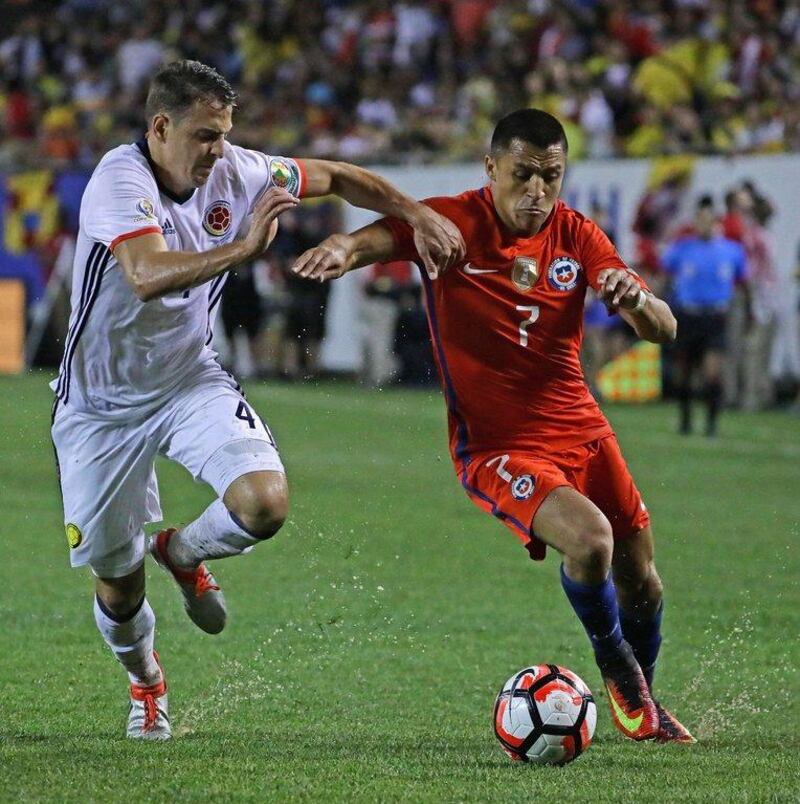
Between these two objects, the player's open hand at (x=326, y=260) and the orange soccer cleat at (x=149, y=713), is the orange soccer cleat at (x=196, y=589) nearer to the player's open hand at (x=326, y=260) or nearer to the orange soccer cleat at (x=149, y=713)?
the orange soccer cleat at (x=149, y=713)

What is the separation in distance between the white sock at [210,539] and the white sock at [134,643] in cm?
27

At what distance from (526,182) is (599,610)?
1.58m

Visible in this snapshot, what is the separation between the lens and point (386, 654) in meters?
7.24

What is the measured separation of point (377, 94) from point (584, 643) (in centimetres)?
1590

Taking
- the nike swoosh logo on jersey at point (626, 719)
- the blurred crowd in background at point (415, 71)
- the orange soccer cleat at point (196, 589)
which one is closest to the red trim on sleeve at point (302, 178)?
the orange soccer cleat at point (196, 589)

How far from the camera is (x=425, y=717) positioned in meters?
6.05

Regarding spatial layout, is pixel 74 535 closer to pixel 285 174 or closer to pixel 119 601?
pixel 119 601

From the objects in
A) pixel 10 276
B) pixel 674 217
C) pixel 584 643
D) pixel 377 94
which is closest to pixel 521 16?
pixel 377 94

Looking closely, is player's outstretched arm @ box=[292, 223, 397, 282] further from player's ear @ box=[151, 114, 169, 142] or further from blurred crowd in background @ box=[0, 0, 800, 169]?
blurred crowd in background @ box=[0, 0, 800, 169]

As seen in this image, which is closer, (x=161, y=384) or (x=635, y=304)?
(x=635, y=304)

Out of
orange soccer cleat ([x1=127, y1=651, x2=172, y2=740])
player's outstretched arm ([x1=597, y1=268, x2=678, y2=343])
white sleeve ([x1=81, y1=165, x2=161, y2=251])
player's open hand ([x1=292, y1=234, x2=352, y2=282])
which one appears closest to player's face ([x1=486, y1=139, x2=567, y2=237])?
player's outstretched arm ([x1=597, y1=268, x2=678, y2=343])

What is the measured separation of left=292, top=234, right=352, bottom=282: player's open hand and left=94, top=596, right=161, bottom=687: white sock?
1477 millimetres

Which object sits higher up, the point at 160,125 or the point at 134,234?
the point at 160,125

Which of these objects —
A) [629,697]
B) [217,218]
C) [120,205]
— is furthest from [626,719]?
[120,205]
